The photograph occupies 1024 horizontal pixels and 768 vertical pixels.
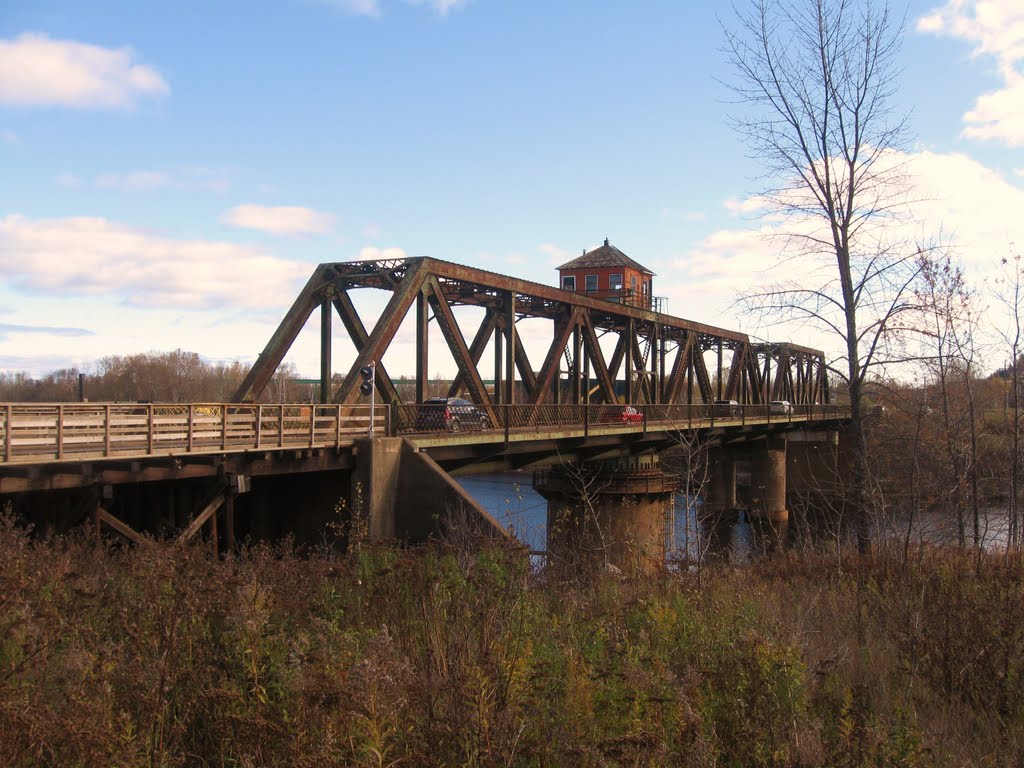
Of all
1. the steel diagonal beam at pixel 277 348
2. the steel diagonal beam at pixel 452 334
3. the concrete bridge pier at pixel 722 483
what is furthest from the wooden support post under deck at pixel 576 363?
the concrete bridge pier at pixel 722 483

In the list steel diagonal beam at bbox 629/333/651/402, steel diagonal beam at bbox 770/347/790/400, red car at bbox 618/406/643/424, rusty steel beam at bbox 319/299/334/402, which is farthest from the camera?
steel diagonal beam at bbox 770/347/790/400

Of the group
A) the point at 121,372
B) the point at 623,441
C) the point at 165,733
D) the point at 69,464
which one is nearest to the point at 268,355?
the point at 69,464

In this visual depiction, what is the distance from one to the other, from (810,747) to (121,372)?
108866 millimetres

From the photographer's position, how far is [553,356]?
26.3 m

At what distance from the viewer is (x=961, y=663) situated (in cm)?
639

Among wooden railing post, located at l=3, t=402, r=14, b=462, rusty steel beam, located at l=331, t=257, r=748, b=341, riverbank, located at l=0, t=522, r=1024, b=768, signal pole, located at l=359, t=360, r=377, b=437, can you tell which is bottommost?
riverbank, located at l=0, t=522, r=1024, b=768

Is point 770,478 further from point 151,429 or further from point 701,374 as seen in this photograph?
point 151,429

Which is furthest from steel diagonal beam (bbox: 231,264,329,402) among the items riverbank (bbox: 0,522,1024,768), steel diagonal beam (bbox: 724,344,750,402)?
steel diagonal beam (bbox: 724,344,750,402)

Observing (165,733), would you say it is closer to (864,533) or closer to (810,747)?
(810,747)

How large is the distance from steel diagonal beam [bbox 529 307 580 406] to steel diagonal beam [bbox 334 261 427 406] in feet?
21.3

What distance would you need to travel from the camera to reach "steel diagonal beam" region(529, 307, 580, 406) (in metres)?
25.5

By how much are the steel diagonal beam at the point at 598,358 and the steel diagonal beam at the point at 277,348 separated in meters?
10.9

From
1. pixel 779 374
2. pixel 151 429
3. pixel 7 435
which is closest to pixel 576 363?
pixel 151 429

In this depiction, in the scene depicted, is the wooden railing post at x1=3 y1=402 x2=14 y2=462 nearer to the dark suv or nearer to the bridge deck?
the bridge deck
